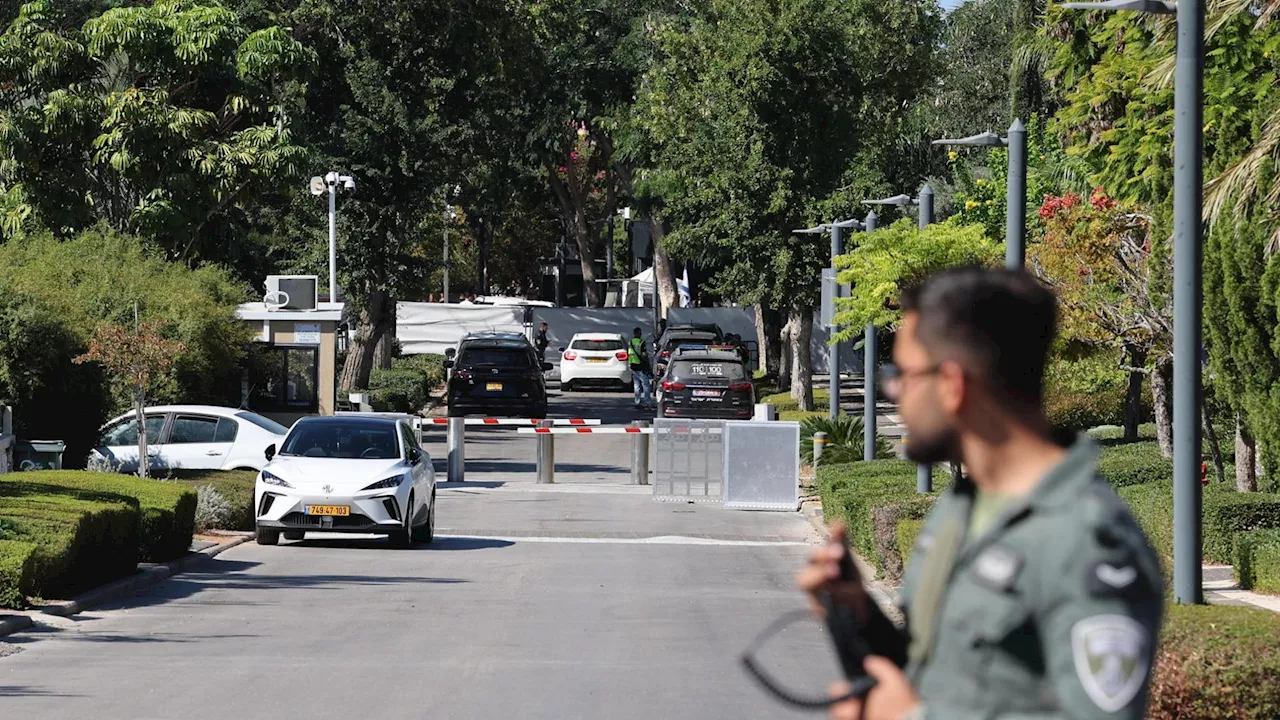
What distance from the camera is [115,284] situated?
29.0 meters

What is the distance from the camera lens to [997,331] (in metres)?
3.08

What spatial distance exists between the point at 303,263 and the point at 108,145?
11.6 m

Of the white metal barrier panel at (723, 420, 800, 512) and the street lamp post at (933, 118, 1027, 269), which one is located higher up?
the street lamp post at (933, 118, 1027, 269)

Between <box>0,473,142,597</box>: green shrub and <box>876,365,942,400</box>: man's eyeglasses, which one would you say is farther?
<box>0,473,142,597</box>: green shrub

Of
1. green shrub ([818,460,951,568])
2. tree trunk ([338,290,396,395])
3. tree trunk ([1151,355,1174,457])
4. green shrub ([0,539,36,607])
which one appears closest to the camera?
green shrub ([0,539,36,607])

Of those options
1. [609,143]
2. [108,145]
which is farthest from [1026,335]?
[609,143]

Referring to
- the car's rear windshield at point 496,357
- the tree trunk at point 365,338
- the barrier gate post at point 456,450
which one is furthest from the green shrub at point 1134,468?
the tree trunk at point 365,338

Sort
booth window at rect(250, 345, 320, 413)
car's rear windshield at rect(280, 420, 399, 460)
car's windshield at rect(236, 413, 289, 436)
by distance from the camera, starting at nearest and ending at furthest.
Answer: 1. car's rear windshield at rect(280, 420, 399, 460)
2. car's windshield at rect(236, 413, 289, 436)
3. booth window at rect(250, 345, 320, 413)

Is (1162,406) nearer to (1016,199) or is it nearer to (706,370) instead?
(1016,199)

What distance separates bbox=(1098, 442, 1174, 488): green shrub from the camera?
21859 millimetres

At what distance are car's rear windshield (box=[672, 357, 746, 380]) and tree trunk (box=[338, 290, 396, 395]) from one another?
9.14 metres

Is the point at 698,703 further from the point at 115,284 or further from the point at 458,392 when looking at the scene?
the point at 458,392

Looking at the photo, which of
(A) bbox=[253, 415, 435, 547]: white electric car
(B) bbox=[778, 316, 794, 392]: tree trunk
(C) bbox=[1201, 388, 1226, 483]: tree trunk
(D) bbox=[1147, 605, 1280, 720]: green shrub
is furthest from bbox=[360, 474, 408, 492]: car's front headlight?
(B) bbox=[778, 316, 794, 392]: tree trunk

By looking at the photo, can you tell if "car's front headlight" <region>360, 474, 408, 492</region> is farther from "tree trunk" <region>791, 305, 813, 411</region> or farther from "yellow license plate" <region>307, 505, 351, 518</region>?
"tree trunk" <region>791, 305, 813, 411</region>
